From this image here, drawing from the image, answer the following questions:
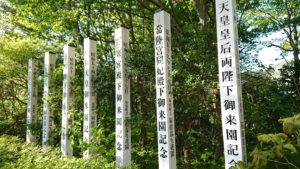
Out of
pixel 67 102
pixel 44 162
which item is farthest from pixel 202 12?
pixel 44 162

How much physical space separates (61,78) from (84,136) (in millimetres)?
2253

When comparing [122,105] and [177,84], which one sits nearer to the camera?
[177,84]

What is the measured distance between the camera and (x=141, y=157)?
5988mm

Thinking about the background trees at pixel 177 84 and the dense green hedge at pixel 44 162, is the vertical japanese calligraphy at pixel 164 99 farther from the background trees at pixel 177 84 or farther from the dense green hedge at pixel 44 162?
the dense green hedge at pixel 44 162

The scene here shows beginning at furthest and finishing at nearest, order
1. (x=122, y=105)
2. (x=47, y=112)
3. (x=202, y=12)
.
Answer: (x=47, y=112), (x=202, y=12), (x=122, y=105)

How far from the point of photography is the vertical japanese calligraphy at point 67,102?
5645 millimetres

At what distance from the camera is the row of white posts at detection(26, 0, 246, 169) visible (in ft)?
9.39

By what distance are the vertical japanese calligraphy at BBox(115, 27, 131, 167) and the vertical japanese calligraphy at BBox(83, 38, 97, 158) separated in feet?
3.14

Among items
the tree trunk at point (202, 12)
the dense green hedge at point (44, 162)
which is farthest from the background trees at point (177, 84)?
the dense green hedge at point (44, 162)

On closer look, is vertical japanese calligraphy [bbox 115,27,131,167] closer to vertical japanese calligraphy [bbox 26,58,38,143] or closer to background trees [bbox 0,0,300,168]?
background trees [bbox 0,0,300,168]

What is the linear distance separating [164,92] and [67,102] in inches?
128

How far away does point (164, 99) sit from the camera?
3648 mm

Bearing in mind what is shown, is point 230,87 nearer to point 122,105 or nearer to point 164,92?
point 164,92

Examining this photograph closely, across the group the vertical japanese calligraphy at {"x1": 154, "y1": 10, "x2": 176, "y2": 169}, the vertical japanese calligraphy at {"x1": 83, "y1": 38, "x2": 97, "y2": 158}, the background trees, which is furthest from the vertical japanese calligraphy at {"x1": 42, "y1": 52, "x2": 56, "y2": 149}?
the vertical japanese calligraphy at {"x1": 154, "y1": 10, "x2": 176, "y2": 169}
